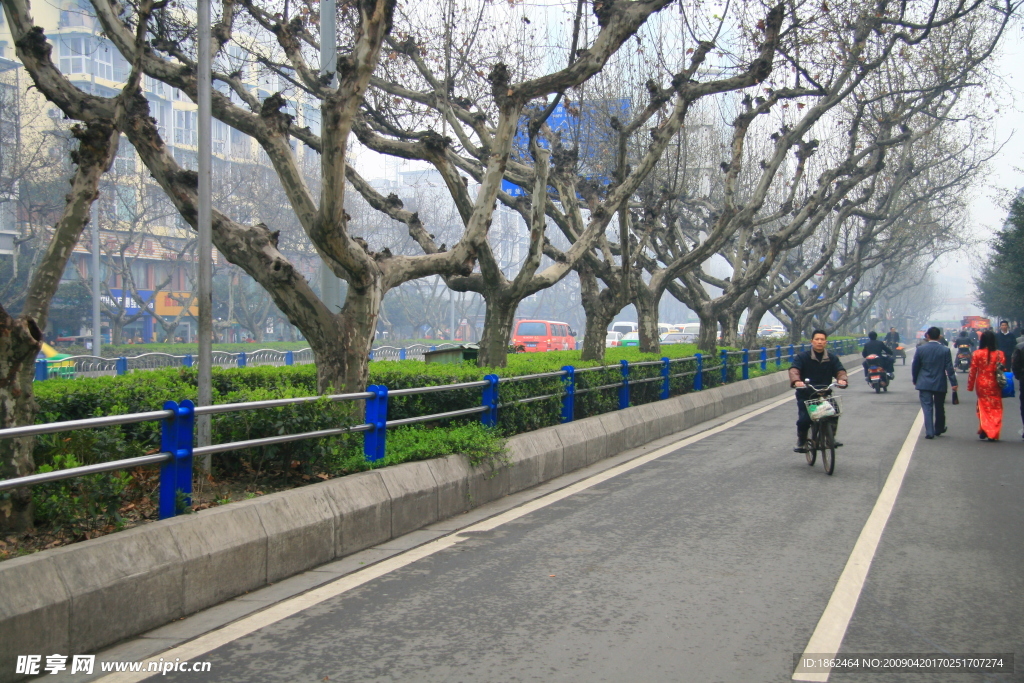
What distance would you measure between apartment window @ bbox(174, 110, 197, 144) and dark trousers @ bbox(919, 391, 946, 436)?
162 ft

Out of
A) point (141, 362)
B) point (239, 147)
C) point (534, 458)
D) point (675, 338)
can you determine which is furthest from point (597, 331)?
point (239, 147)

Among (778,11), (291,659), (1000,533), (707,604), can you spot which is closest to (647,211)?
(778,11)

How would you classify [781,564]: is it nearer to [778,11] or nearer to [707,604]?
[707,604]

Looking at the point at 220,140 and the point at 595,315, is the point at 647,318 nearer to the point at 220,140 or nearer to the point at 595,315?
the point at 595,315

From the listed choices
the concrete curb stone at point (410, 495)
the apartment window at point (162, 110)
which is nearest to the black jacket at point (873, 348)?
the concrete curb stone at point (410, 495)

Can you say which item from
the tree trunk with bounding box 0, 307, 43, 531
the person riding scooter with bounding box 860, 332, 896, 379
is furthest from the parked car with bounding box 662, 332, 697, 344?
the tree trunk with bounding box 0, 307, 43, 531

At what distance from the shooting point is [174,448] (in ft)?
18.1

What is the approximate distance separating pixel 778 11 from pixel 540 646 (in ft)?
44.7

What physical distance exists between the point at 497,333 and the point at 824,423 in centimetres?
511

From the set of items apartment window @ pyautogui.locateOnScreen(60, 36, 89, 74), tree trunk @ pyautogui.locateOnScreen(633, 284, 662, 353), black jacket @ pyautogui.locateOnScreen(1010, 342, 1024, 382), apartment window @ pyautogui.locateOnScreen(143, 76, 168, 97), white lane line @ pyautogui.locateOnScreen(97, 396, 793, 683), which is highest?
apartment window @ pyautogui.locateOnScreen(60, 36, 89, 74)

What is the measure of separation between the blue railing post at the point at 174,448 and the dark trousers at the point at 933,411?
Answer: 37.8 feet

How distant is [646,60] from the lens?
20250 millimetres

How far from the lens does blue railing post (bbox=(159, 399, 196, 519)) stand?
5.45 m

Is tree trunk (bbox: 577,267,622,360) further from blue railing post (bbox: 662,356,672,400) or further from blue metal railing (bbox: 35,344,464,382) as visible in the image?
blue metal railing (bbox: 35,344,464,382)
